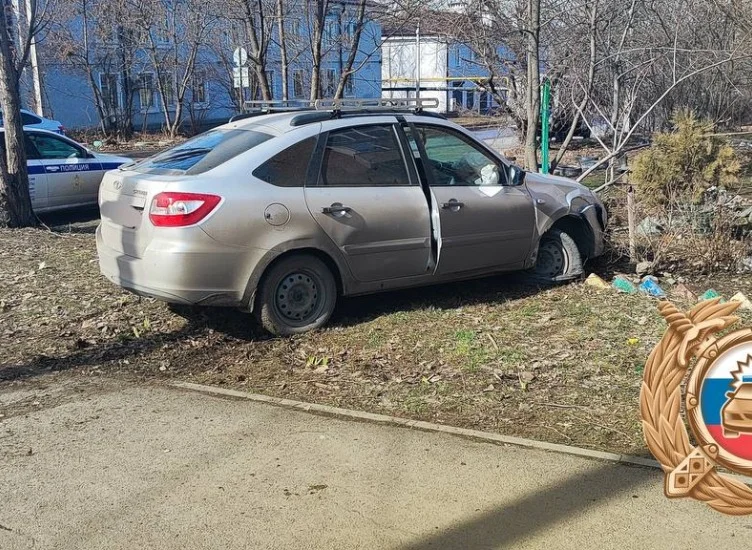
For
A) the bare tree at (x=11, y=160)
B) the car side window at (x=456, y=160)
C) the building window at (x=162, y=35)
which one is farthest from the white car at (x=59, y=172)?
the building window at (x=162, y=35)

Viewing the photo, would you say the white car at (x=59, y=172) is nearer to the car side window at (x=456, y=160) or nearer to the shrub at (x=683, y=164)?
the car side window at (x=456, y=160)

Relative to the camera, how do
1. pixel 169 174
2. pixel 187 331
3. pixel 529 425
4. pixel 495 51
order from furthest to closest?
pixel 495 51, pixel 187 331, pixel 169 174, pixel 529 425

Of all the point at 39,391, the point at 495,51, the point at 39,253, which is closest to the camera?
the point at 39,391

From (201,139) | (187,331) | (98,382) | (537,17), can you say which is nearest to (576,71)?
(537,17)

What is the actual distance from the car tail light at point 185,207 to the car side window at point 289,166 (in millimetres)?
453

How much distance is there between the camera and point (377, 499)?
3791 millimetres

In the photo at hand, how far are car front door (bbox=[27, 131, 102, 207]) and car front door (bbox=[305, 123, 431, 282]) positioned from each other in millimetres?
7406

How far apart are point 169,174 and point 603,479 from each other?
3.70 m

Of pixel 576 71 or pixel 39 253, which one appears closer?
pixel 39 253

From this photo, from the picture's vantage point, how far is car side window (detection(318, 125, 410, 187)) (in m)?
6.24

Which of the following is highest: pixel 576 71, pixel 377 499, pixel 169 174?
pixel 576 71

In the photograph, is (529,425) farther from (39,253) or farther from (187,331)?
(39,253)

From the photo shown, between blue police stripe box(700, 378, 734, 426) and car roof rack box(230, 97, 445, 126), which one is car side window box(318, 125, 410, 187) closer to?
car roof rack box(230, 97, 445, 126)

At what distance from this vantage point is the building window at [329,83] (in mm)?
22391
